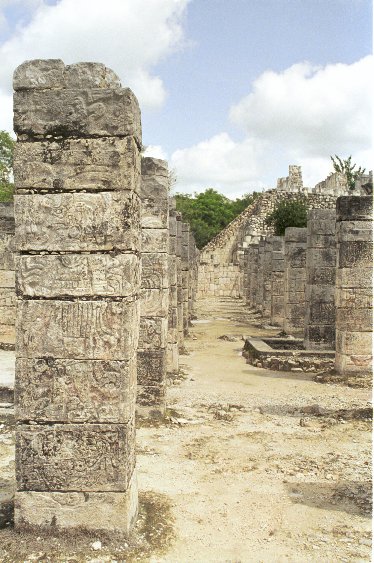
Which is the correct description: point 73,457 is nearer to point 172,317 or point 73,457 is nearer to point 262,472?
point 262,472

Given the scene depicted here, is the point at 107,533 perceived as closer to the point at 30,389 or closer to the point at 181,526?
the point at 181,526

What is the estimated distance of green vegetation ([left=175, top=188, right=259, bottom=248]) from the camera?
5984 cm

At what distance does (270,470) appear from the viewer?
673 centimetres

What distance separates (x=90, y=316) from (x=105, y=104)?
1.71 meters

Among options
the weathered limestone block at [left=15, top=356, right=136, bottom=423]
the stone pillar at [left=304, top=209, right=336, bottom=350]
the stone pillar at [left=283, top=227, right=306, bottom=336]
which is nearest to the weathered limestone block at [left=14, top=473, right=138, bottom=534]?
the weathered limestone block at [left=15, top=356, right=136, bottom=423]

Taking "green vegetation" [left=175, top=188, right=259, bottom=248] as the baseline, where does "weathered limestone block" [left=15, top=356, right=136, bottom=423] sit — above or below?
below

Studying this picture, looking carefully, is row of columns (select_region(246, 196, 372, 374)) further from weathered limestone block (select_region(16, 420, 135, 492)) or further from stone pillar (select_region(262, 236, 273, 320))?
weathered limestone block (select_region(16, 420, 135, 492))

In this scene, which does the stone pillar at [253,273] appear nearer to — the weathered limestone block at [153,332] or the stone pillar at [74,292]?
the weathered limestone block at [153,332]

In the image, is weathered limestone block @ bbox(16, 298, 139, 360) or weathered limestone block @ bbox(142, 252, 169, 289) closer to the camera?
weathered limestone block @ bbox(16, 298, 139, 360)

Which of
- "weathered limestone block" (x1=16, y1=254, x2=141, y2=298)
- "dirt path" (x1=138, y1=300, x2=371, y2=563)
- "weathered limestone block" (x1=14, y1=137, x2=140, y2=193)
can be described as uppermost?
"weathered limestone block" (x1=14, y1=137, x2=140, y2=193)

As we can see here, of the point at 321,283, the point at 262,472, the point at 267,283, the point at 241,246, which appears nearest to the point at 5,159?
the point at 241,246

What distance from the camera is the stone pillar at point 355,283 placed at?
39.0ft

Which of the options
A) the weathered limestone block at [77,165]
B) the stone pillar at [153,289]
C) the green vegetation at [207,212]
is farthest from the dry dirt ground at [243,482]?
the green vegetation at [207,212]

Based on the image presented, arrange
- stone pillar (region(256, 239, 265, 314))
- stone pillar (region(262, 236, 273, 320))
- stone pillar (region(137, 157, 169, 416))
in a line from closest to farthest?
stone pillar (region(137, 157, 169, 416)) < stone pillar (region(262, 236, 273, 320)) < stone pillar (region(256, 239, 265, 314))
